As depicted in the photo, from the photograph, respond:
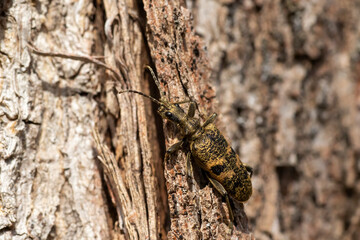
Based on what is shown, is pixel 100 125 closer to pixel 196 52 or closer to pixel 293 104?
pixel 196 52

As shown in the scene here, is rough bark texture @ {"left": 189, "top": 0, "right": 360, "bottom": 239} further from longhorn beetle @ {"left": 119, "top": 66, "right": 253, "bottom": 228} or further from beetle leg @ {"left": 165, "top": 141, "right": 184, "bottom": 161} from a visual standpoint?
beetle leg @ {"left": 165, "top": 141, "right": 184, "bottom": 161}

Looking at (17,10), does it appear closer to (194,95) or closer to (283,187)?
(194,95)

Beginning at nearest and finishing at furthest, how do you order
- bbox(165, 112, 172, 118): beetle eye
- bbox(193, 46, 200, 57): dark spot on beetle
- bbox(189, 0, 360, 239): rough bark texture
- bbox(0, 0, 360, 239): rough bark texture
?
bbox(0, 0, 360, 239): rough bark texture
bbox(165, 112, 172, 118): beetle eye
bbox(193, 46, 200, 57): dark spot on beetle
bbox(189, 0, 360, 239): rough bark texture

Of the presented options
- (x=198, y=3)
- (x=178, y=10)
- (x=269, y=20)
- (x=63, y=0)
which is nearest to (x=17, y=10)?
(x=63, y=0)

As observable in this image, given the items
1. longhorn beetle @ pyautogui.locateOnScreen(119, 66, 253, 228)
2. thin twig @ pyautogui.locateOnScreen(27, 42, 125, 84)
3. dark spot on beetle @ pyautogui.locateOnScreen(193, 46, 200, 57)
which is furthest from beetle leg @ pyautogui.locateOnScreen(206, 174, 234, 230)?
thin twig @ pyautogui.locateOnScreen(27, 42, 125, 84)

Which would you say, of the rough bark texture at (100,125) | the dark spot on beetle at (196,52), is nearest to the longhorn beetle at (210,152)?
the rough bark texture at (100,125)

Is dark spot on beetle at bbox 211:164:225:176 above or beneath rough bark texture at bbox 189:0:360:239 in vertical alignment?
beneath

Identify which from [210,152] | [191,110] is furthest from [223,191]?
[191,110]

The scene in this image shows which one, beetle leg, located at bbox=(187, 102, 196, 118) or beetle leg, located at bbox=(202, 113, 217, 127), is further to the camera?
beetle leg, located at bbox=(202, 113, 217, 127)
